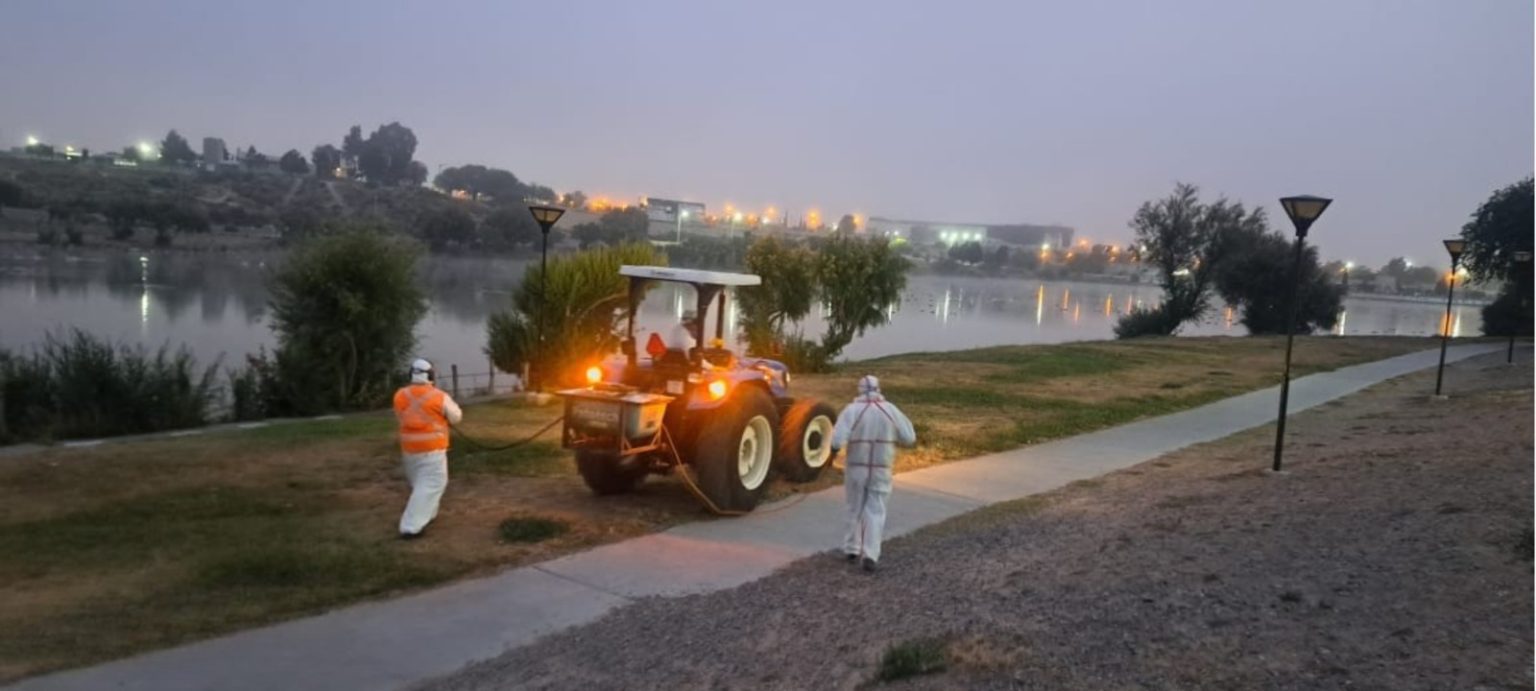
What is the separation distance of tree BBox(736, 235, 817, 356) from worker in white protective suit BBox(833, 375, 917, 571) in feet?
61.1

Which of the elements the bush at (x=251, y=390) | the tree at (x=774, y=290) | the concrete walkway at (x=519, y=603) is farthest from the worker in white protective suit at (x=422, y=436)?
the tree at (x=774, y=290)

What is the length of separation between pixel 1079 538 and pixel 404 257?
15056 millimetres

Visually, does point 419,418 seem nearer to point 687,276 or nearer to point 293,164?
point 687,276

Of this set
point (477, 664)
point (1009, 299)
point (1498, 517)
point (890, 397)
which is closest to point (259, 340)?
point (890, 397)

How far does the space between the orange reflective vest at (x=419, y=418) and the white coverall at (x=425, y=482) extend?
6 cm

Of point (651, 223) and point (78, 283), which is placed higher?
point (651, 223)

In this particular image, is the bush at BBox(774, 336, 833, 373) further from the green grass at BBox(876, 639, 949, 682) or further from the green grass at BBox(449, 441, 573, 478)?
the green grass at BBox(876, 639, 949, 682)

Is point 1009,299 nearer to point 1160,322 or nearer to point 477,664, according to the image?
point 1160,322

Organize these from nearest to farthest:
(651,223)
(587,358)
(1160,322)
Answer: (587,358) < (651,223) < (1160,322)

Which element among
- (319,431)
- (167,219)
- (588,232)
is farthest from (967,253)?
(319,431)

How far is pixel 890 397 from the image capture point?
19.4 metres

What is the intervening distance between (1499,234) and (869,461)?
175 feet

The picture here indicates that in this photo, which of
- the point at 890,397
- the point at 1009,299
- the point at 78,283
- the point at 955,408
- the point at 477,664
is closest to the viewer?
the point at 477,664

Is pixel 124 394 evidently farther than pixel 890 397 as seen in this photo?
No
